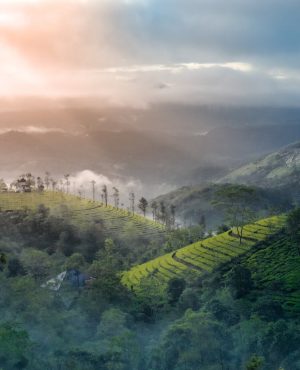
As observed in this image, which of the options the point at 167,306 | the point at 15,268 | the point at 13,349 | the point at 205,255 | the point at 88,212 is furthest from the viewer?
the point at 88,212

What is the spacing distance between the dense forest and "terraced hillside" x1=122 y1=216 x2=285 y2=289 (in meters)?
3.35

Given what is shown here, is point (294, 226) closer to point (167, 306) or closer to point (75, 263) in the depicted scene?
point (167, 306)

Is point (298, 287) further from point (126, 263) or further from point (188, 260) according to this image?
point (126, 263)

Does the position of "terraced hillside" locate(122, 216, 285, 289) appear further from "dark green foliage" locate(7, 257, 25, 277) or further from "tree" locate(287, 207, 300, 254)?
"dark green foliage" locate(7, 257, 25, 277)

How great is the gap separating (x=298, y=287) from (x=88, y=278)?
28.8 meters

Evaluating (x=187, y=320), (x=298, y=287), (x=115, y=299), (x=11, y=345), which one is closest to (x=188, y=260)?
(x=298, y=287)

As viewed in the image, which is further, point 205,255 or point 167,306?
point 205,255

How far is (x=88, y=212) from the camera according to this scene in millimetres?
154375

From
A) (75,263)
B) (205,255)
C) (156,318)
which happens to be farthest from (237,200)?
(156,318)

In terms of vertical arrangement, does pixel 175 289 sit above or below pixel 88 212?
below

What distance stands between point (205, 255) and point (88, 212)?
70926 millimetres

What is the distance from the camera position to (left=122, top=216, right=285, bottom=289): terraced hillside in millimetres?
82188

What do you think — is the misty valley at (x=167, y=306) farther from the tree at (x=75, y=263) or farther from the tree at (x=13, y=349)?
the tree at (x=75, y=263)

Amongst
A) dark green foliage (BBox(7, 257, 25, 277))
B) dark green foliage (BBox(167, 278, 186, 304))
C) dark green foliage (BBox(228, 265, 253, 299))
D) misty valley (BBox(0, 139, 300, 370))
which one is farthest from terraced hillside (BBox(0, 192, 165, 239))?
dark green foliage (BBox(228, 265, 253, 299))
